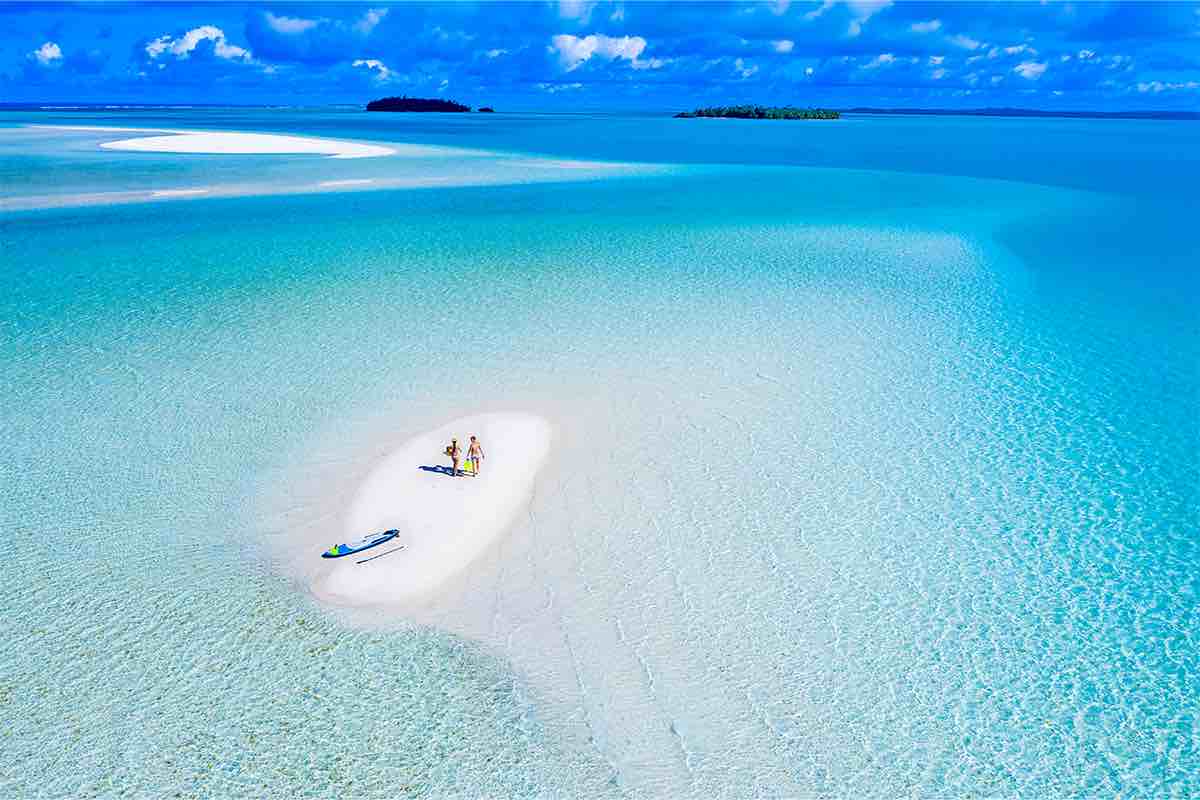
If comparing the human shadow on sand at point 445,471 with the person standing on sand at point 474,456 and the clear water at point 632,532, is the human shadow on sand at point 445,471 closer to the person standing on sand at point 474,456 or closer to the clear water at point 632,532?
the person standing on sand at point 474,456

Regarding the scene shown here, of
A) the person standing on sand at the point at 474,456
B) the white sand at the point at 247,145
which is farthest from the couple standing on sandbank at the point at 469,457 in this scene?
the white sand at the point at 247,145

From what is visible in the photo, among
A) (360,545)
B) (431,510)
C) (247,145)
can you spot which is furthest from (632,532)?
(247,145)

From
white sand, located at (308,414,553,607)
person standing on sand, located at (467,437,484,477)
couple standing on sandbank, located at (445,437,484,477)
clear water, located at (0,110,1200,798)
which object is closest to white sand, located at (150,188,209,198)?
clear water, located at (0,110,1200,798)

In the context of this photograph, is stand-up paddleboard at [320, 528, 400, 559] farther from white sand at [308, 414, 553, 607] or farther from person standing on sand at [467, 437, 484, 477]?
person standing on sand at [467, 437, 484, 477]

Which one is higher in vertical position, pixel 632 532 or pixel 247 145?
pixel 247 145

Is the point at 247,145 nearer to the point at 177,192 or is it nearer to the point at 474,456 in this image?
the point at 177,192

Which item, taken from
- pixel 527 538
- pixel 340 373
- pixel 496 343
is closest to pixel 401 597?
pixel 527 538

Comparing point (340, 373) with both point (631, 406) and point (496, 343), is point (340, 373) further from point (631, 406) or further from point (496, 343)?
point (631, 406)

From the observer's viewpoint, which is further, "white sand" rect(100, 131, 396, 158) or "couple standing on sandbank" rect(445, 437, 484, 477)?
"white sand" rect(100, 131, 396, 158)
